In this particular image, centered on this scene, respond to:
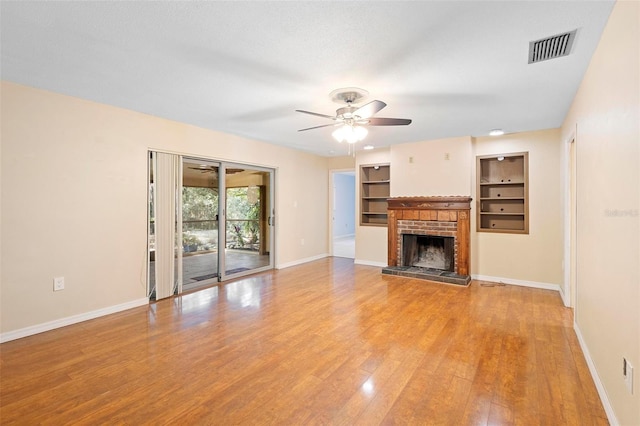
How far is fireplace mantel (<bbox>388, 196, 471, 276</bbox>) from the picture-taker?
5027 millimetres

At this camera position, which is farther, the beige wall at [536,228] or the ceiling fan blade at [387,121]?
the beige wall at [536,228]

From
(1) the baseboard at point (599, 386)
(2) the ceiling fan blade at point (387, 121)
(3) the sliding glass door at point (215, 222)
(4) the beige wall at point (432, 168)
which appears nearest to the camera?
(1) the baseboard at point (599, 386)

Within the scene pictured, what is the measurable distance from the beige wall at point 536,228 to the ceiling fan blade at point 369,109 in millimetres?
3326

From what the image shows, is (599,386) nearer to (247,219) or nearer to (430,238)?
(430,238)

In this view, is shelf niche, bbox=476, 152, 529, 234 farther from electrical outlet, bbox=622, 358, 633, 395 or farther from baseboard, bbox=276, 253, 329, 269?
electrical outlet, bbox=622, 358, 633, 395

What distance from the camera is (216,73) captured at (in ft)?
8.98

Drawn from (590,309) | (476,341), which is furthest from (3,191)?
(590,309)

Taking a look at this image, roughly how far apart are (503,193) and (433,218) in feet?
4.10

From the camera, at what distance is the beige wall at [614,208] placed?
4.97 feet

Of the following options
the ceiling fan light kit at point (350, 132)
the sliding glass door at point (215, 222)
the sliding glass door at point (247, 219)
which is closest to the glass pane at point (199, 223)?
the sliding glass door at point (215, 222)

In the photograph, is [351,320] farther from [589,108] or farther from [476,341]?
[589,108]

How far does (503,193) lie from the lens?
17.1 ft

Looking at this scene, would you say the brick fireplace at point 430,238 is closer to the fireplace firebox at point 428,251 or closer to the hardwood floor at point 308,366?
the fireplace firebox at point 428,251

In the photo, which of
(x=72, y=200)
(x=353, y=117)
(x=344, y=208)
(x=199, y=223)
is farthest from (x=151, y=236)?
(x=344, y=208)
